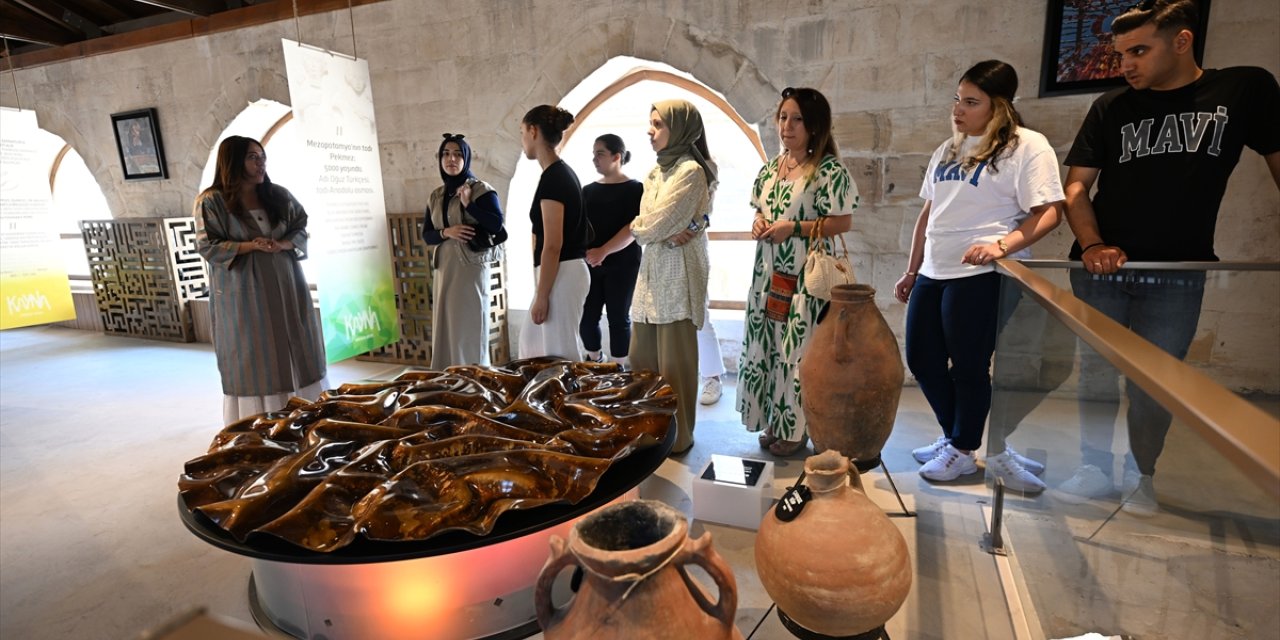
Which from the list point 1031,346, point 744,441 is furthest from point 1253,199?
point 744,441

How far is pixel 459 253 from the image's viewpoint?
3.60m

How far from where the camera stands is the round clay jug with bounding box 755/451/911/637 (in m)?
1.32

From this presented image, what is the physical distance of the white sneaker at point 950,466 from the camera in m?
2.89

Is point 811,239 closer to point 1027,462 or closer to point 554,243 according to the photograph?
point 1027,462

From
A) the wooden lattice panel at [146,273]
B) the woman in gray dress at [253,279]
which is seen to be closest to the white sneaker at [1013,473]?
the woman in gray dress at [253,279]

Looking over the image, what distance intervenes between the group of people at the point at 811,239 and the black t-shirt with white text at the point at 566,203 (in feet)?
0.04

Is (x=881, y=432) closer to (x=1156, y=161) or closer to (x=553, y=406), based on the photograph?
(x=553, y=406)

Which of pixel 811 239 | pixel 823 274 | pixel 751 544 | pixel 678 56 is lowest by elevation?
pixel 751 544

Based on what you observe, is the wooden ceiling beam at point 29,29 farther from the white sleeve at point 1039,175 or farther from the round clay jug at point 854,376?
the white sleeve at point 1039,175

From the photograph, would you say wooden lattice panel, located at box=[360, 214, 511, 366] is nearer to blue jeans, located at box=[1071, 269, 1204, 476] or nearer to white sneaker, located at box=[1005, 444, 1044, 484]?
white sneaker, located at box=[1005, 444, 1044, 484]

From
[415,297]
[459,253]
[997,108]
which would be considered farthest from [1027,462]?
[415,297]

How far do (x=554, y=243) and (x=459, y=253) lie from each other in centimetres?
64

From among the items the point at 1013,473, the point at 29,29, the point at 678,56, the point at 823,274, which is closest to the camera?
the point at 1013,473

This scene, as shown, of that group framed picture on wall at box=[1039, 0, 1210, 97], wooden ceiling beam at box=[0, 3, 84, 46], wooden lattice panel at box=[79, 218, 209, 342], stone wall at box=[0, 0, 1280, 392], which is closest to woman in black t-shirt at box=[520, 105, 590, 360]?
stone wall at box=[0, 0, 1280, 392]
